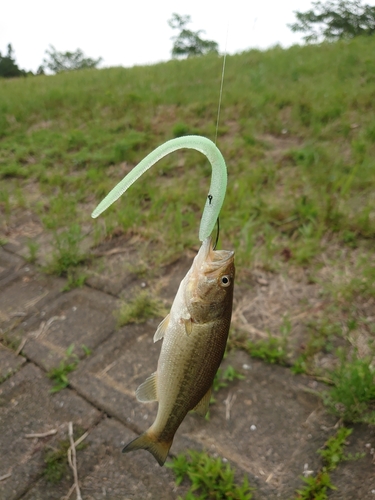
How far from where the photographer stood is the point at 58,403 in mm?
2547

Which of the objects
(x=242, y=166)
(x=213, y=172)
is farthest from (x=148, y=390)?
(x=242, y=166)

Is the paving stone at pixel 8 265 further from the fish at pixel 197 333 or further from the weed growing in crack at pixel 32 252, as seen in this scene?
the fish at pixel 197 333

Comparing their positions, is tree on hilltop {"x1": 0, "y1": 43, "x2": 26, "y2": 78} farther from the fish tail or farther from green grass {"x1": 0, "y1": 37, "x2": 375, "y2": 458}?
the fish tail

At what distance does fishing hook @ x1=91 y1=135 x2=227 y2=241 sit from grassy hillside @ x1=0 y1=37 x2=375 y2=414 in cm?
173

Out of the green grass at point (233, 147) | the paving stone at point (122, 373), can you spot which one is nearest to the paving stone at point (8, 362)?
the paving stone at point (122, 373)

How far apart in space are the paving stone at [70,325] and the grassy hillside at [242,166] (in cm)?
41

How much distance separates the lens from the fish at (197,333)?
4.07ft

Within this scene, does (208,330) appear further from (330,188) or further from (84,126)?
(84,126)

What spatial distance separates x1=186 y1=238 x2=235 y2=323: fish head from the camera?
48.4 inches

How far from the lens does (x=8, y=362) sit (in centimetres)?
283

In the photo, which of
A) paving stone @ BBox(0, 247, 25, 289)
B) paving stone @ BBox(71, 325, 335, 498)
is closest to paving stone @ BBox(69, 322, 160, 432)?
paving stone @ BBox(71, 325, 335, 498)

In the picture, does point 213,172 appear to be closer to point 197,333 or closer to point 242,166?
point 197,333

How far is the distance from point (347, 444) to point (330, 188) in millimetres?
2234

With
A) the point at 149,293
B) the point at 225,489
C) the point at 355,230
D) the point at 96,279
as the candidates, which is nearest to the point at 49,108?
the point at 96,279
